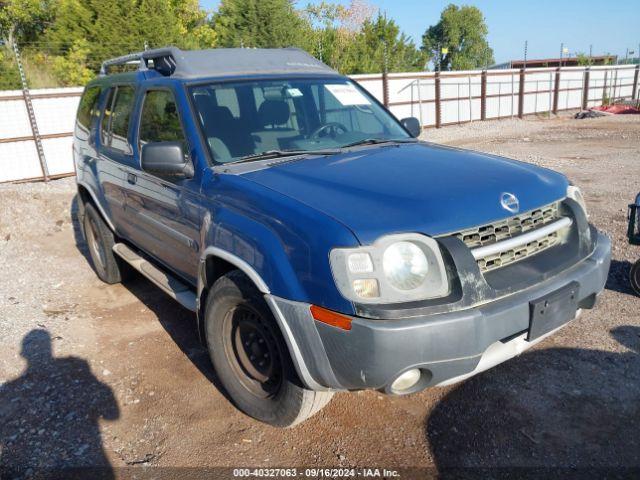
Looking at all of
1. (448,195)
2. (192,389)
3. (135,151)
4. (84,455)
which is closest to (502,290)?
(448,195)

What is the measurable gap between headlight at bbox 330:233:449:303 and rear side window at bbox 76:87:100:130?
3891mm

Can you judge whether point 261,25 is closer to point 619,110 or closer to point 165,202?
point 619,110

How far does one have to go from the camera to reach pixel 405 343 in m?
2.22

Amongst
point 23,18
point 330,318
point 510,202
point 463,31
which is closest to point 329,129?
point 510,202

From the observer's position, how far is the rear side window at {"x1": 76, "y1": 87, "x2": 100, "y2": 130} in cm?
523

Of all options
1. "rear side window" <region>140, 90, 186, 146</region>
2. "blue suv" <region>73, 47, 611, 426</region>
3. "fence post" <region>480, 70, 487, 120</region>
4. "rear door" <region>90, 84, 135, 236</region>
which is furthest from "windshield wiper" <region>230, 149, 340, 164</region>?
"fence post" <region>480, 70, 487, 120</region>

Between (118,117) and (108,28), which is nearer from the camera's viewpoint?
(118,117)

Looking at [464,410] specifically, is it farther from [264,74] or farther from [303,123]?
[264,74]

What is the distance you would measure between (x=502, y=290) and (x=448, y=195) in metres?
0.50

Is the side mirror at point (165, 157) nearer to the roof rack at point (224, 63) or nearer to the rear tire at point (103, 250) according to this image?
the roof rack at point (224, 63)

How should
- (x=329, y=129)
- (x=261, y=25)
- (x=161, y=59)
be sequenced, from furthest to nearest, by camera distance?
1. (x=261, y=25)
2. (x=161, y=59)
3. (x=329, y=129)

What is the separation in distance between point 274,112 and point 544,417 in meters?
2.50

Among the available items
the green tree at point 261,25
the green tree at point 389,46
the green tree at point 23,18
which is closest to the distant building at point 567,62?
the green tree at point 389,46

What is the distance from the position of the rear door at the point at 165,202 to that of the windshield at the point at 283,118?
0.22m
